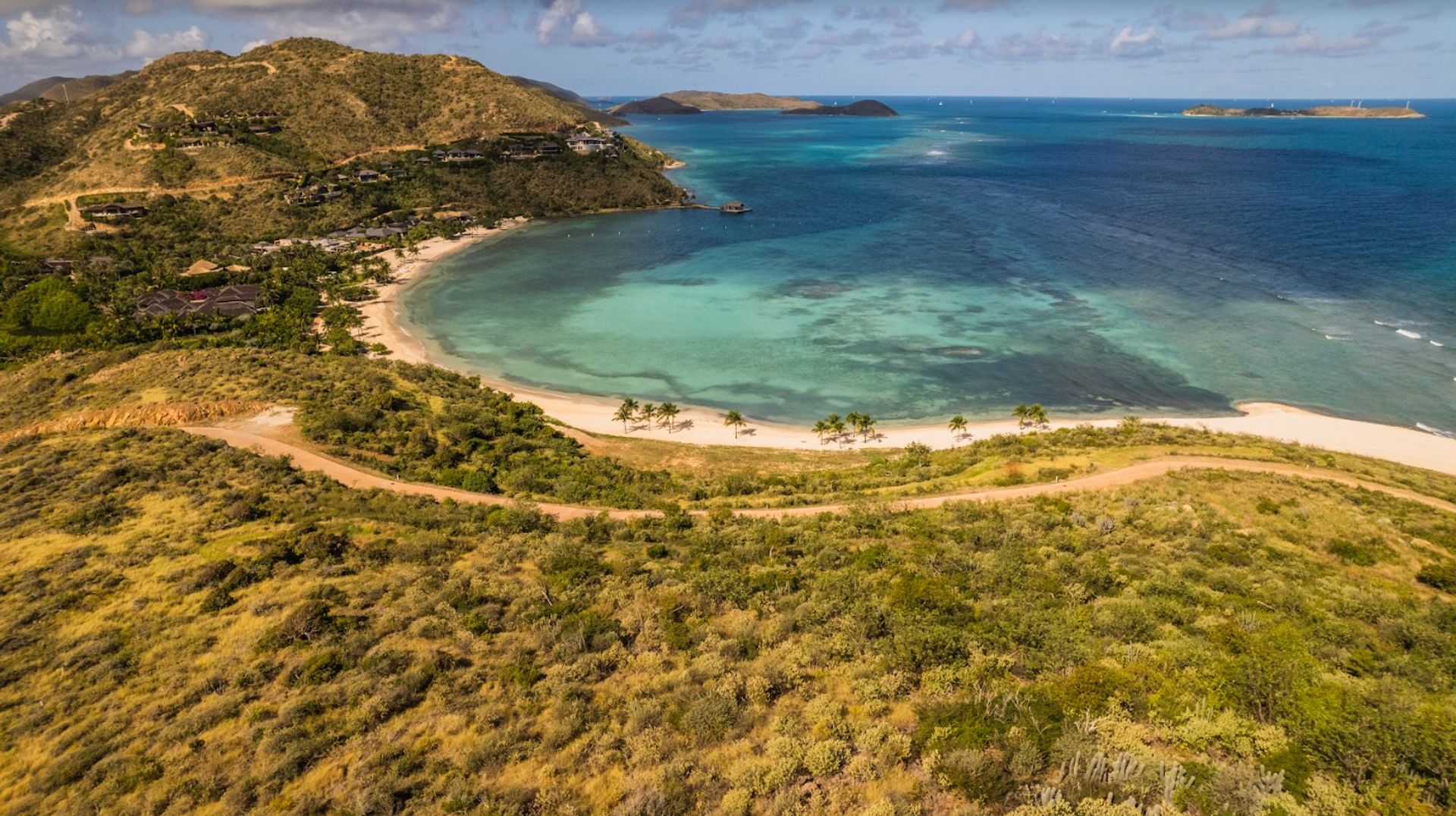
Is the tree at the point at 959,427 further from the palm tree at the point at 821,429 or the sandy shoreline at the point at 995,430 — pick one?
the palm tree at the point at 821,429

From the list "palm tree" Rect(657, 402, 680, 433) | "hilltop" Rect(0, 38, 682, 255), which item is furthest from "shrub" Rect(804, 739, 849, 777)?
"hilltop" Rect(0, 38, 682, 255)

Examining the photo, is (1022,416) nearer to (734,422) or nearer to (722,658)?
(734,422)

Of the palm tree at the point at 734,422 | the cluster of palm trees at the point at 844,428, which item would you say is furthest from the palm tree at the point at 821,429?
the palm tree at the point at 734,422

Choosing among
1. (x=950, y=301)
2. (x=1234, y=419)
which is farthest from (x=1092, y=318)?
(x=1234, y=419)

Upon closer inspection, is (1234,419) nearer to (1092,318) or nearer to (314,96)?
(1092,318)

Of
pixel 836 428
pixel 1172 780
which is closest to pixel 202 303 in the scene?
pixel 836 428

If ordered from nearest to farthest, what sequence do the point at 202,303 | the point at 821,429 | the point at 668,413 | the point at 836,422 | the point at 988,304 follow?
the point at 821,429 → the point at 836,422 → the point at 668,413 → the point at 202,303 → the point at 988,304

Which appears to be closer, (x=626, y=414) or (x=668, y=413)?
(x=626, y=414)
